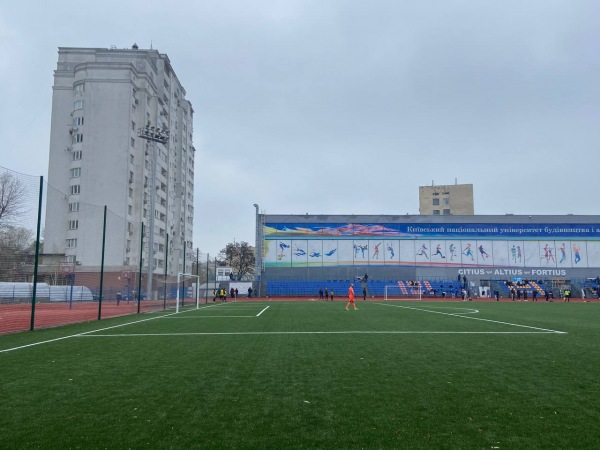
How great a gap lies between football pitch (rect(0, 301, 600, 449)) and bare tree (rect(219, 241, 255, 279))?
83.1 metres

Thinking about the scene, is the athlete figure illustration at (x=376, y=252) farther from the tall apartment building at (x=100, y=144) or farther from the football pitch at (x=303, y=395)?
the football pitch at (x=303, y=395)

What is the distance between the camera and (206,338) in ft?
38.4

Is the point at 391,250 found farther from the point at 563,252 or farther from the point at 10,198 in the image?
the point at 10,198

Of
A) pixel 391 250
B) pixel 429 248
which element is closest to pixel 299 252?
pixel 391 250

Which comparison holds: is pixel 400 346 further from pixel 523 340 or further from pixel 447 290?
pixel 447 290

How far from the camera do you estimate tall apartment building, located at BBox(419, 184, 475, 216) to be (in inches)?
4129

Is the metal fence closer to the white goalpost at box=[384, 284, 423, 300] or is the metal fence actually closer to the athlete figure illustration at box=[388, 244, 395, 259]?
the white goalpost at box=[384, 284, 423, 300]

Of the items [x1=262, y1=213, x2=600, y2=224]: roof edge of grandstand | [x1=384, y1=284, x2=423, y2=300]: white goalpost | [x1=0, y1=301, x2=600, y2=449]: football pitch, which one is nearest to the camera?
[x1=0, y1=301, x2=600, y2=449]: football pitch

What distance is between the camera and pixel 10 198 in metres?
14.4

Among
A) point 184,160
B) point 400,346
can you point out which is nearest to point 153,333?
point 400,346

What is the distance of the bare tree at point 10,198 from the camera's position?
1380 centimetres

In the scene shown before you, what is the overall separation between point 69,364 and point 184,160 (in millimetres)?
77381

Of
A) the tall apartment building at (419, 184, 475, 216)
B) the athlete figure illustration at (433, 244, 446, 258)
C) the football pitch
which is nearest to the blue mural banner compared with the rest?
the athlete figure illustration at (433, 244, 446, 258)

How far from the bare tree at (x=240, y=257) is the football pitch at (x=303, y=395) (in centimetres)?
8308
